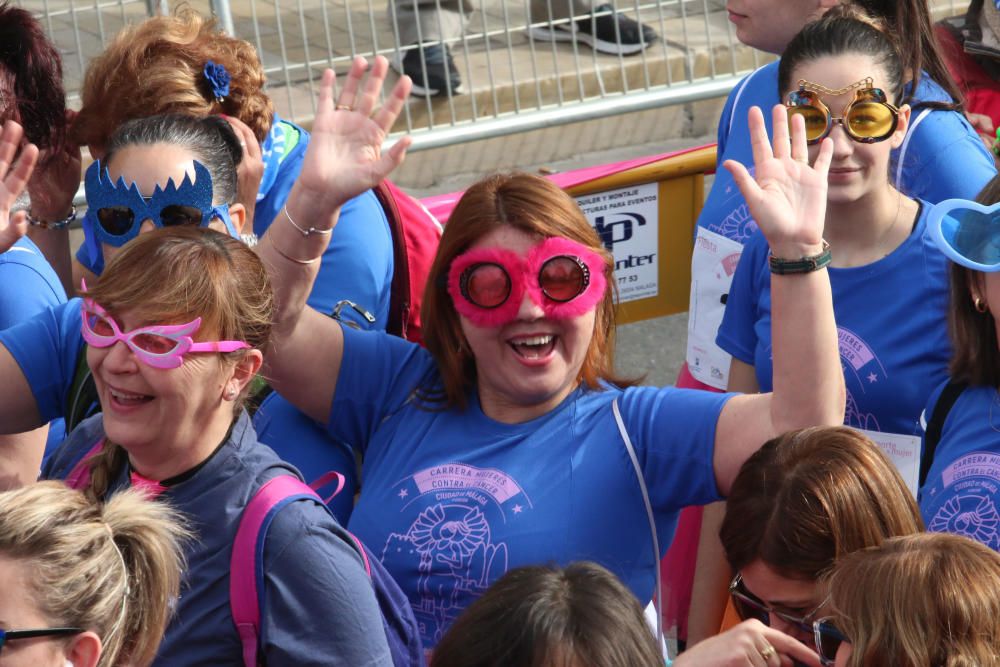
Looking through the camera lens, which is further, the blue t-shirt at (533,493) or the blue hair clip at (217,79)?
A: the blue hair clip at (217,79)

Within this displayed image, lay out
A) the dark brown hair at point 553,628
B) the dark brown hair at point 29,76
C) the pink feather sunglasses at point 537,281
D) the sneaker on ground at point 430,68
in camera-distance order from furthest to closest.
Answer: the sneaker on ground at point 430,68 → the dark brown hair at point 29,76 → the pink feather sunglasses at point 537,281 → the dark brown hair at point 553,628

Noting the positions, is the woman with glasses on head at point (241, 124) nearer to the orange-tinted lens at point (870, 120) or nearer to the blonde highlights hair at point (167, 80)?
the blonde highlights hair at point (167, 80)

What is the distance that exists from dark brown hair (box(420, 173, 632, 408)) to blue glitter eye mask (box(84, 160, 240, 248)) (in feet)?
1.85

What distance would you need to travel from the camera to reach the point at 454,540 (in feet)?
8.77

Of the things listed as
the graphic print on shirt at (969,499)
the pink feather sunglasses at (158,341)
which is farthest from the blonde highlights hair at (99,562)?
the graphic print on shirt at (969,499)

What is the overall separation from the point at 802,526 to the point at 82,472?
1365mm

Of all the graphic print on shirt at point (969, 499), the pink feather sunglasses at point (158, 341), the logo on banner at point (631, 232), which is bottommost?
the logo on banner at point (631, 232)

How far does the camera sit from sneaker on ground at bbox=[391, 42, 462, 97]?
574 centimetres

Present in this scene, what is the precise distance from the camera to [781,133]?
270 cm

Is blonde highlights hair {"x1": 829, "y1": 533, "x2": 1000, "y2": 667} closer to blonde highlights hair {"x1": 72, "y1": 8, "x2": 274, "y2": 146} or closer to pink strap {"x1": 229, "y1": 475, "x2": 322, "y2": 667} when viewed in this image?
pink strap {"x1": 229, "y1": 475, "x2": 322, "y2": 667}

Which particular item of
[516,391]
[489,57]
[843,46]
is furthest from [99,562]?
[489,57]

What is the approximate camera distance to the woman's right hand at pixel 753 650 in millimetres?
2102

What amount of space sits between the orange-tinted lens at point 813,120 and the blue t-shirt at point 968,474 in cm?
70

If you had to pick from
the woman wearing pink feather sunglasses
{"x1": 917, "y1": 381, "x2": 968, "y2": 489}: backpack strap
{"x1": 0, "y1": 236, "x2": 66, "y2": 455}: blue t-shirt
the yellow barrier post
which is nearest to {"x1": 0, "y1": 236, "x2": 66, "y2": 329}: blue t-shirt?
{"x1": 0, "y1": 236, "x2": 66, "y2": 455}: blue t-shirt
